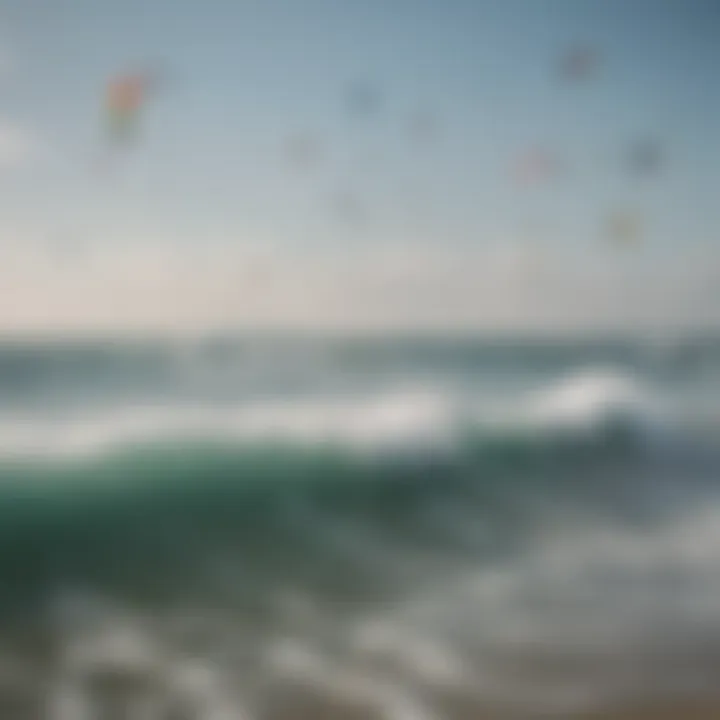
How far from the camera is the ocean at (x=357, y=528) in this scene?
1.59 m

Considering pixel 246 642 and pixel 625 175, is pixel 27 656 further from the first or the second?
pixel 625 175

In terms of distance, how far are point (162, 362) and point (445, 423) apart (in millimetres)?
630

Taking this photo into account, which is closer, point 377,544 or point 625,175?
point 377,544

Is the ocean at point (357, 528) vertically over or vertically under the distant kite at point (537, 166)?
under

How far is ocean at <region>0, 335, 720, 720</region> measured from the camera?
5.23ft

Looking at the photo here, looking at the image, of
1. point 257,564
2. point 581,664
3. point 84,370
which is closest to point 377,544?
Answer: point 257,564

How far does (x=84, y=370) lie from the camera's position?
1.68 meters

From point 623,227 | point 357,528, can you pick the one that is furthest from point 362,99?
point 357,528

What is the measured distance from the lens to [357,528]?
170 centimetres

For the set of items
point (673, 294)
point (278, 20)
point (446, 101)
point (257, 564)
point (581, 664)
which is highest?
point (278, 20)

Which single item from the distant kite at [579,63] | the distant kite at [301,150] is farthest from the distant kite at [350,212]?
the distant kite at [579,63]

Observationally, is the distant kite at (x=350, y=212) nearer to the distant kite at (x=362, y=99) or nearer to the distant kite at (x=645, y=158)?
the distant kite at (x=362, y=99)

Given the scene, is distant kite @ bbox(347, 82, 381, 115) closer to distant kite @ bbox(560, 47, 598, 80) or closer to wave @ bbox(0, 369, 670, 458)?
distant kite @ bbox(560, 47, 598, 80)

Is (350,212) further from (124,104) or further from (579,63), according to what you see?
(579,63)
